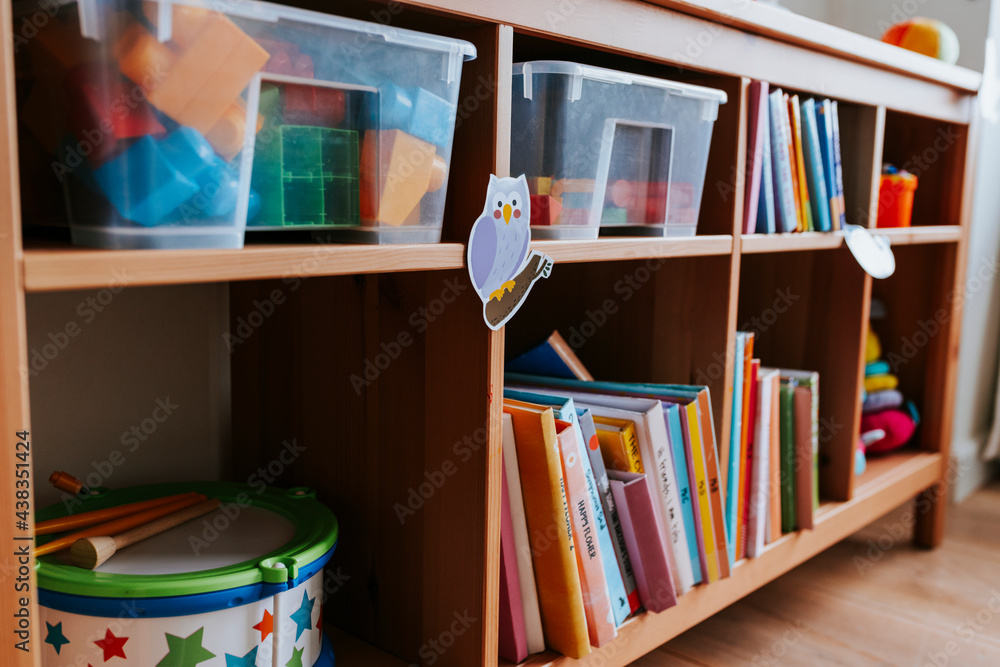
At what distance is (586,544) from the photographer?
934mm

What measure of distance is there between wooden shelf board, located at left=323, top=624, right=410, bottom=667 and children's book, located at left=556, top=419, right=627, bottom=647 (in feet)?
0.70

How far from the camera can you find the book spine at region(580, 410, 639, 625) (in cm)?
97

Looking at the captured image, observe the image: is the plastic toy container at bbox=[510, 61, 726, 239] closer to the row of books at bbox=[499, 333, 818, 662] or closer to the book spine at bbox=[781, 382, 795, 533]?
the row of books at bbox=[499, 333, 818, 662]

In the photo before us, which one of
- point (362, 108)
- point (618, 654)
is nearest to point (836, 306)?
point (618, 654)

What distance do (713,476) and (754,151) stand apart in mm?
431

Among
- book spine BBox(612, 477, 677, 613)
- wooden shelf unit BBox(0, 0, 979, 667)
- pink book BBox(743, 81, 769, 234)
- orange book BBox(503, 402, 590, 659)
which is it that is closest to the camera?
wooden shelf unit BBox(0, 0, 979, 667)

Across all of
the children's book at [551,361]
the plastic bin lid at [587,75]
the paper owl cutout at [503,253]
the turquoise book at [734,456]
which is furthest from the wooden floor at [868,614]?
the plastic bin lid at [587,75]

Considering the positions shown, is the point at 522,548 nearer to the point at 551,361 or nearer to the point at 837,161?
the point at 551,361

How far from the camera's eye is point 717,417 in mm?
1149

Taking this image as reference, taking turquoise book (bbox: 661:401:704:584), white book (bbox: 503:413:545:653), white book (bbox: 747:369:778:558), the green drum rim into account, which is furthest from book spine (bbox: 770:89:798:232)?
the green drum rim

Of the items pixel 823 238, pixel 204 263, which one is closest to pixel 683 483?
pixel 823 238

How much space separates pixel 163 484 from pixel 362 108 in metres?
0.54

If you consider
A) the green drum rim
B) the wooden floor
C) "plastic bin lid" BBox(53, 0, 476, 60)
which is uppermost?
"plastic bin lid" BBox(53, 0, 476, 60)

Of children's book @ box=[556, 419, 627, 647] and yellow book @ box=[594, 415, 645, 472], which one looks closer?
children's book @ box=[556, 419, 627, 647]
